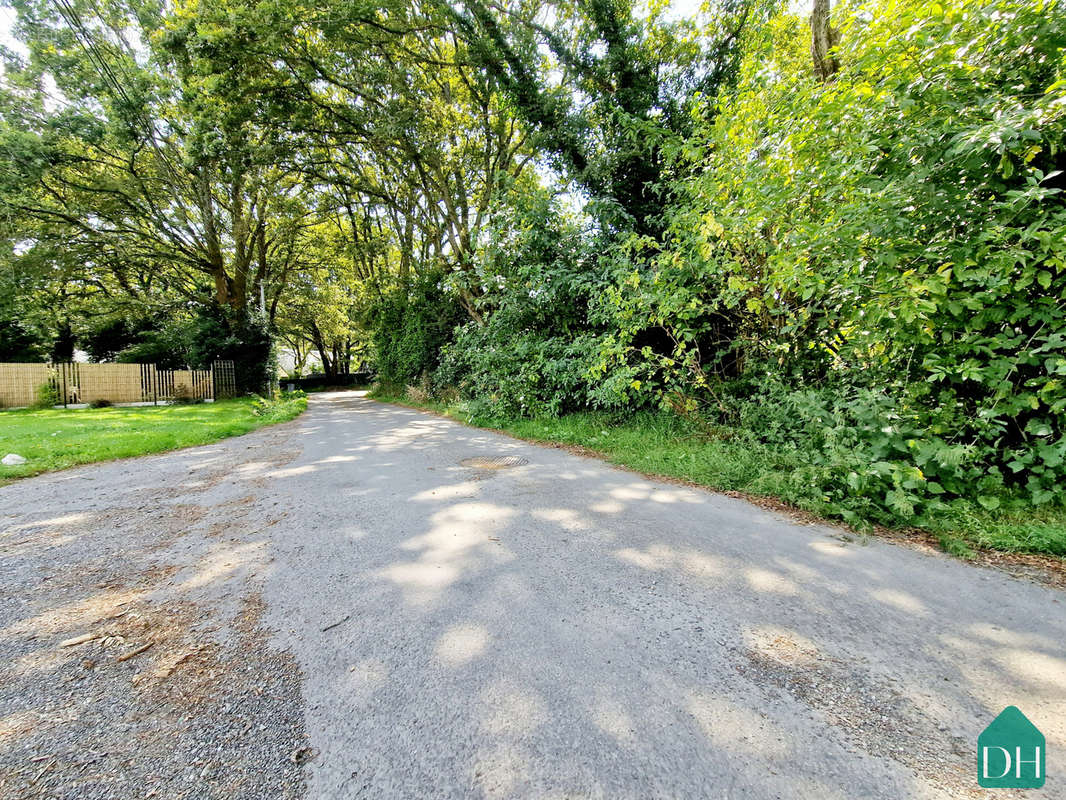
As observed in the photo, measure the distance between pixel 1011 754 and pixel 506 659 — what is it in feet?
5.80

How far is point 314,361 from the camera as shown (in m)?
57.2

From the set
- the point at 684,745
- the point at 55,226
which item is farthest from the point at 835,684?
the point at 55,226

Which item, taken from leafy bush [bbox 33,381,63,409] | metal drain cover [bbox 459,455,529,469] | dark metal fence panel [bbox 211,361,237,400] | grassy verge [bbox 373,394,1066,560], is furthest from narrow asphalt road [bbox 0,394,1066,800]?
dark metal fence panel [bbox 211,361,237,400]

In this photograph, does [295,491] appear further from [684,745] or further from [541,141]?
[541,141]

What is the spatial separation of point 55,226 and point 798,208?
23.8 m

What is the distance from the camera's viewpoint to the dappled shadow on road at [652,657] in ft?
4.45

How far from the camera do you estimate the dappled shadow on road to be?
1.36 m

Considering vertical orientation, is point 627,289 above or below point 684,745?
above

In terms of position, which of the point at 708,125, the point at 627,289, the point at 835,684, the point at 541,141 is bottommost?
the point at 835,684

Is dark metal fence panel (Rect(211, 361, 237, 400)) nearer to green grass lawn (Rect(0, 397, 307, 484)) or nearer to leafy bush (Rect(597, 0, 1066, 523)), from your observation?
green grass lawn (Rect(0, 397, 307, 484))

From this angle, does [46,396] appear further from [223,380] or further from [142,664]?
[142,664]

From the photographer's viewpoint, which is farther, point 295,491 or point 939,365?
point 295,491

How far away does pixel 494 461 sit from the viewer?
6070 mm

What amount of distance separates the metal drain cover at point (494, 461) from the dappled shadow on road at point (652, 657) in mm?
2192
